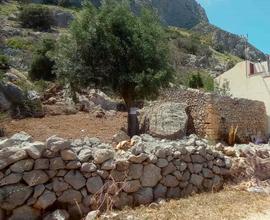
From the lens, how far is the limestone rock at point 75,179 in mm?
6481

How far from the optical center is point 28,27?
156 ft

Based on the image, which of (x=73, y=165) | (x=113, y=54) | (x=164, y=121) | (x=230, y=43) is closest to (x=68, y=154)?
(x=73, y=165)

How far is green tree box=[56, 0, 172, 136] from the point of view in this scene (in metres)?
12.3

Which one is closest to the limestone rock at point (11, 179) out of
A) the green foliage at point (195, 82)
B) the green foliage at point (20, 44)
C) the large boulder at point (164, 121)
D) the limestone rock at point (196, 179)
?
the limestone rock at point (196, 179)

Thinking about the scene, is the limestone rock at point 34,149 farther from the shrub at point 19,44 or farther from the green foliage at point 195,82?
the shrub at point 19,44

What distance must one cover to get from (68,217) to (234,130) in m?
13.0

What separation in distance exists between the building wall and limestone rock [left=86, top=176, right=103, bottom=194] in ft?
54.2

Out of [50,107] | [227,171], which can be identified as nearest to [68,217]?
[227,171]

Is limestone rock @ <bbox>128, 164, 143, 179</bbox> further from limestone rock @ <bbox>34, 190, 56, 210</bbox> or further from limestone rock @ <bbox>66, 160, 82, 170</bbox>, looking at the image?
limestone rock @ <bbox>34, 190, 56, 210</bbox>

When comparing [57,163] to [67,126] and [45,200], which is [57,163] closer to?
[45,200]

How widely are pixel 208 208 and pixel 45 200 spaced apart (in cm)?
289

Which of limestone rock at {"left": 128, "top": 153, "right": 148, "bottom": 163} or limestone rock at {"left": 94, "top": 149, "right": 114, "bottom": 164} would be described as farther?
limestone rock at {"left": 128, "top": 153, "right": 148, "bottom": 163}

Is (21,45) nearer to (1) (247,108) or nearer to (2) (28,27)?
(2) (28,27)

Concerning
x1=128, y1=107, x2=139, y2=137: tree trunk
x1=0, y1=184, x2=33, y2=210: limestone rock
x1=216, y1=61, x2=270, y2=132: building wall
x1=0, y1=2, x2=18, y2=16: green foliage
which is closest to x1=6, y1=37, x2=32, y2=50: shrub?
x1=0, y1=2, x2=18, y2=16: green foliage
